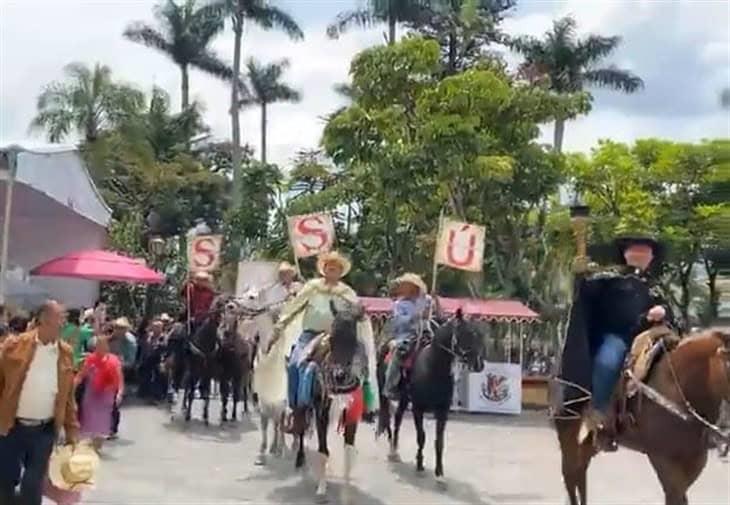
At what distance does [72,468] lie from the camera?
9656mm

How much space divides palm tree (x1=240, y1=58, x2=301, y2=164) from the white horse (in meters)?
42.3

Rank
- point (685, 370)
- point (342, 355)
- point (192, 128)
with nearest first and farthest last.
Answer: point (685, 370) → point (342, 355) → point (192, 128)

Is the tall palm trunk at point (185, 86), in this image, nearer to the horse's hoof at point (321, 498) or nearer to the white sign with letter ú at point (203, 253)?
the white sign with letter ú at point (203, 253)

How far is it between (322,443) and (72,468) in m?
4.33

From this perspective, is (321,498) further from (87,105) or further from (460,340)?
(87,105)

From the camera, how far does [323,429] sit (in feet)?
44.1

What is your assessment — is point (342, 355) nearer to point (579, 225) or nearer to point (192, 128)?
point (579, 225)

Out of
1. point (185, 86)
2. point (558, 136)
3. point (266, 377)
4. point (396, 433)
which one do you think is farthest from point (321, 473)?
Answer: point (185, 86)

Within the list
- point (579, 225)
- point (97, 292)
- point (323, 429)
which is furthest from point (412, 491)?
point (97, 292)

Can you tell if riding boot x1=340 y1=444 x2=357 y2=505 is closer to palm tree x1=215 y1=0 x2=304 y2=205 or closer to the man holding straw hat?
the man holding straw hat

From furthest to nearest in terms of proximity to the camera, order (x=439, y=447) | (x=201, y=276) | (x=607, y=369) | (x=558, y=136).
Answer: (x=558, y=136), (x=201, y=276), (x=439, y=447), (x=607, y=369)

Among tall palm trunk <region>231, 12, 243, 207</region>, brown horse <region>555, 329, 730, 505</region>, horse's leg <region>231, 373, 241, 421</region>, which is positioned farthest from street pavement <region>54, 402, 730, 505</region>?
tall palm trunk <region>231, 12, 243, 207</region>

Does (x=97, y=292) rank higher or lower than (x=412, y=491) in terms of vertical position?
higher

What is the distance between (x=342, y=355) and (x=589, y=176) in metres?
27.5
